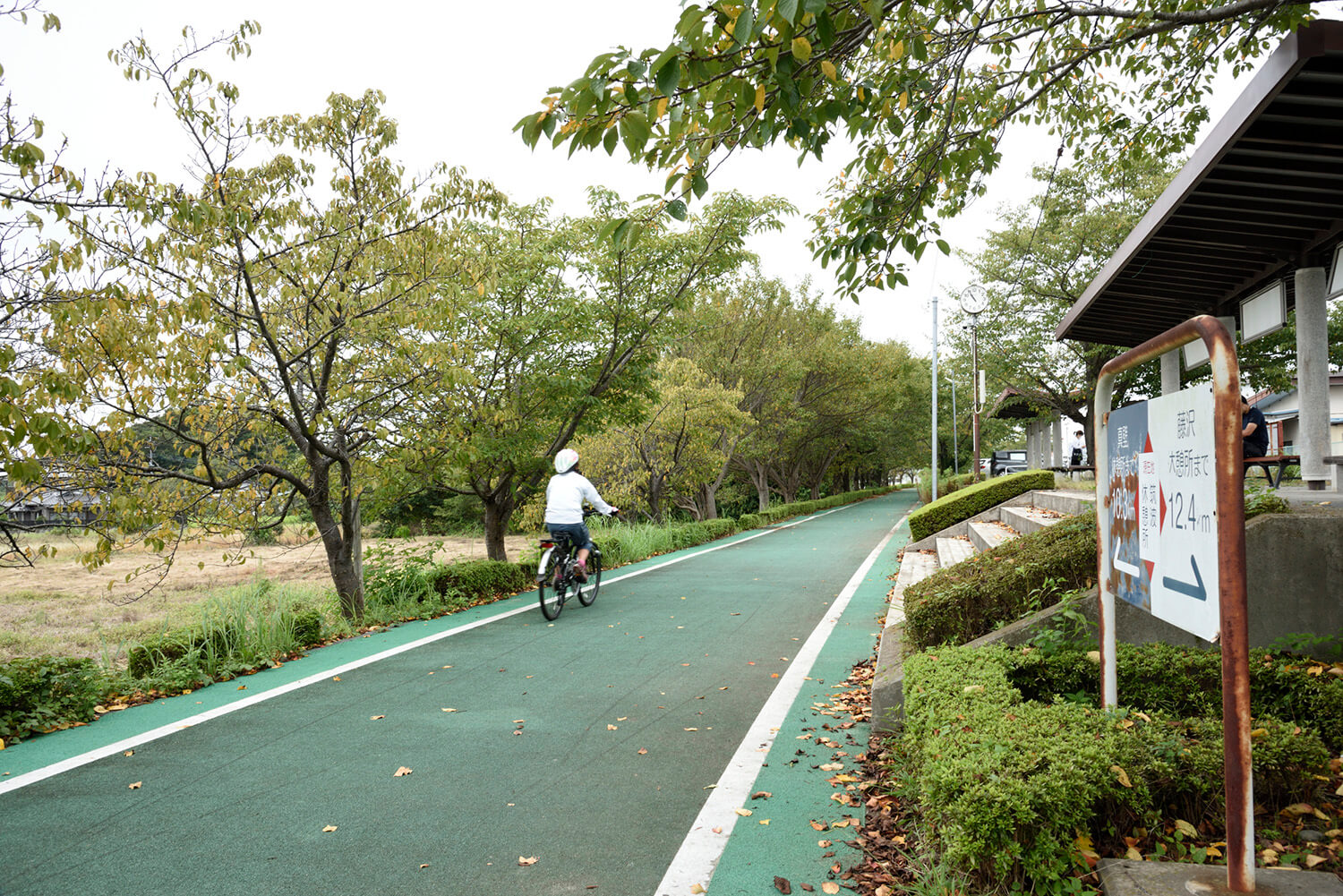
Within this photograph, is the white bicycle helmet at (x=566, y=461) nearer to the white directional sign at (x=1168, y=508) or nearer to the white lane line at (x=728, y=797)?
the white lane line at (x=728, y=797)

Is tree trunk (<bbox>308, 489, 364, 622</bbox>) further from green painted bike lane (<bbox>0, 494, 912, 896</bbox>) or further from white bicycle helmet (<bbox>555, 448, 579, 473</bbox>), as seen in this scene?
white bicycle helmet (<bbox>555, 448, 579, 473</bbox>)

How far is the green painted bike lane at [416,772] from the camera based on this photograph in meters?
3.34

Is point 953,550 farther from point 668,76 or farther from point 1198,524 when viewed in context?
point 668,76

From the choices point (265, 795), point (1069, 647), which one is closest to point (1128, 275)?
point (1069, 647)

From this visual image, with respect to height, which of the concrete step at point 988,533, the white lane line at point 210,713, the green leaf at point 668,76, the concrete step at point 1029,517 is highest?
the green leaf at point 668,76

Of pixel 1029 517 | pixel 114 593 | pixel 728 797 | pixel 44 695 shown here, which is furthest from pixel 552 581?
pixel 114 593

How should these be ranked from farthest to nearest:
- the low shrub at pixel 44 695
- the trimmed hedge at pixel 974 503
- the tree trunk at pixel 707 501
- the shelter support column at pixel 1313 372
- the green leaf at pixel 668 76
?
1. the tree trunk at pixel 707 501
2. the trimmed hedge at pixel 974 503
3. the shelter support column at pixel 1313 372
4. the low shrub at pixel 44 695
5. the green leaf at pixel 668 76

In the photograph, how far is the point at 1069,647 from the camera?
15.4 ft

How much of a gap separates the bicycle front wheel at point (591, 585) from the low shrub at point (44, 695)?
515 centimetres

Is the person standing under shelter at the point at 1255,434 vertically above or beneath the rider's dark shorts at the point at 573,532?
above

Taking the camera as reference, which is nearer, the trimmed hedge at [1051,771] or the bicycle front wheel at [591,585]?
the trimmed hedge at [1051,771]

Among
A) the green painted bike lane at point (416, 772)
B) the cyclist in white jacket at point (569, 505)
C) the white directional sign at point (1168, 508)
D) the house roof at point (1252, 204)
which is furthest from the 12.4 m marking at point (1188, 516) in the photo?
the cyclist in white jacket at point (569, 505)

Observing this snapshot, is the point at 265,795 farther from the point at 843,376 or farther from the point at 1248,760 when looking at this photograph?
the point at 843,376

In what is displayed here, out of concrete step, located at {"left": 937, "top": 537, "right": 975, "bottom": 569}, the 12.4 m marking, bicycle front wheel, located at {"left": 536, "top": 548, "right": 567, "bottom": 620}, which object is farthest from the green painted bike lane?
concrete step, located at {"left": 937, "top": 537, "right": 975, "bottom": 569}
